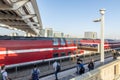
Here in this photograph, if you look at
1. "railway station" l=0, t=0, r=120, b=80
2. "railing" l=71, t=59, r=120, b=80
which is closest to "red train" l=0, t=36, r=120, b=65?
"railway station" l=0, t=0, r=120, b=80

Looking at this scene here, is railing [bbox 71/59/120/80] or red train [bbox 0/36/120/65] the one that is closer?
railing [bbox 71/59/120/80]

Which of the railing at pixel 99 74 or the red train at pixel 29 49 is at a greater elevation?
the red train at pixel 29 49

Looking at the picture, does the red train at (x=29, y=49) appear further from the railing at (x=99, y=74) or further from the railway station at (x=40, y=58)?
the railing at (x=99, y=74)

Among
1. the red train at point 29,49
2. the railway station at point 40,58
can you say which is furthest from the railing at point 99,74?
the red train at point 29,49

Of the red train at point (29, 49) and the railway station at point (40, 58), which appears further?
the red train at point (29, 49)

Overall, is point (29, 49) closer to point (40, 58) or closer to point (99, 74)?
point (40, 58)

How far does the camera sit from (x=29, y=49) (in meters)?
18.1

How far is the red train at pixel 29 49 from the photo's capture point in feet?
50.4

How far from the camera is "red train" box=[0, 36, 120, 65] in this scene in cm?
1537

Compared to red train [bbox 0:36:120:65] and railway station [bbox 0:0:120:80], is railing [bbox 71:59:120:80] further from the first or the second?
red train [bbox 0:36:120:65]

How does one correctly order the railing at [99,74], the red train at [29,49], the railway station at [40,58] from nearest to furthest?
the railing at [99,74]
the railway station at [40,58]
the red train at [29,49]

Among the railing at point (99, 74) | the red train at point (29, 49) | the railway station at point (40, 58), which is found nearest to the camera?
the railing at point (99, 74)

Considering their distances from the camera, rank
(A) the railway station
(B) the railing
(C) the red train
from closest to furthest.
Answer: (B) the railing, (A) the railway station, (C) the red train

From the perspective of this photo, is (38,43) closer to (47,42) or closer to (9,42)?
(47,42)
